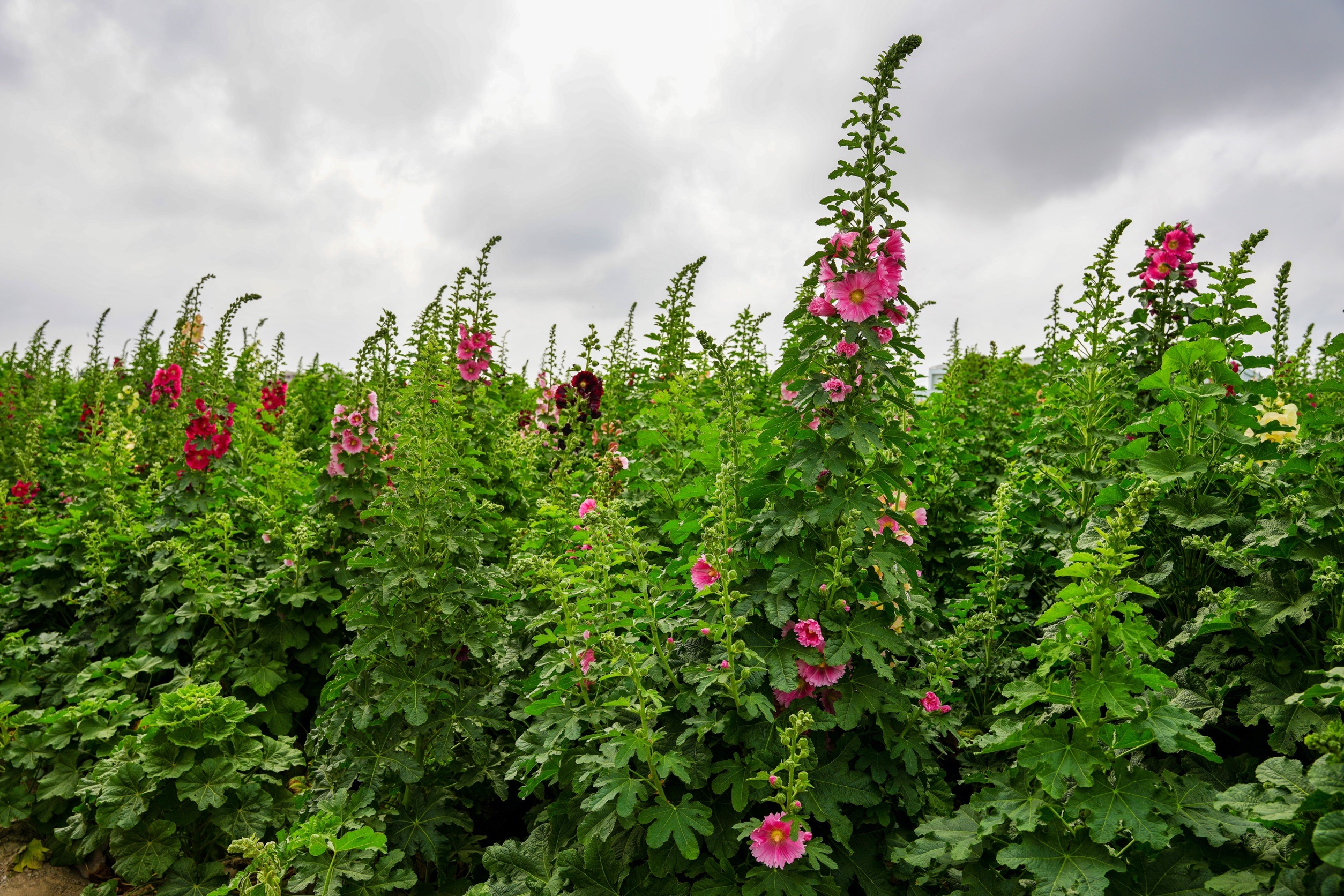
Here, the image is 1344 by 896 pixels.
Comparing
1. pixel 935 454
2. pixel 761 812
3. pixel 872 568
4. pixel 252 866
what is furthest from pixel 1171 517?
pixel 252 866

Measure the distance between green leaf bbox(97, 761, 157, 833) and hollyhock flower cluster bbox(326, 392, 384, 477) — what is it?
1411 mm

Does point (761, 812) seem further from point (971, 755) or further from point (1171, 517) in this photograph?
point (1171, 517)

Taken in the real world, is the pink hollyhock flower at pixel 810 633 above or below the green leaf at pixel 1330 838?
above

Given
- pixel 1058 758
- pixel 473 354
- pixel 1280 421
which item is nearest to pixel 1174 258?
pixel 1280 421

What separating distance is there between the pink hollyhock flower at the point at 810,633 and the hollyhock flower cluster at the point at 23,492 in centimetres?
544

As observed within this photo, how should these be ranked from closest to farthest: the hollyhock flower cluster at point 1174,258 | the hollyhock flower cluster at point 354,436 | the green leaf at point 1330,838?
the green leaf at point 1330,838, the hollyhock flower cluster at point 354,436, the hollyhock flower cluster at point 1174,258

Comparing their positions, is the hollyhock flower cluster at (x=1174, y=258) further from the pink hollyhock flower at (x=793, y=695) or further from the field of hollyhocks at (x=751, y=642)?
the pink hollyhock flower at (x=793, y=695)

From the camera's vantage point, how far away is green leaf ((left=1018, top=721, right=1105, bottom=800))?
1.60 m

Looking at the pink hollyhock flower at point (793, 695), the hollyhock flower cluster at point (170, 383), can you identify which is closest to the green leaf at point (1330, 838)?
the pink hollyhock flower at point (793, 695)

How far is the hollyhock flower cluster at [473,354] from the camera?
4398 millimetres

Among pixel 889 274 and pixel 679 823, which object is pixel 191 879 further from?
pixel 889 274

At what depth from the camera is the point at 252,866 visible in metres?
2.01

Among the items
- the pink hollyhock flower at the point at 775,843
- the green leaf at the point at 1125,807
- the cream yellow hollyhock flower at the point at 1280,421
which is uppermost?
the cream yellow hollyhock flower at the point at 1280,421

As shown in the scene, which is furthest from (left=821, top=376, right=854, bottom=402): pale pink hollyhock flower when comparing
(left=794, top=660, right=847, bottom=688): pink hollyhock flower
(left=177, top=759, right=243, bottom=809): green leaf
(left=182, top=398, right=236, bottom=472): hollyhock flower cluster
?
(left=182, top=398, right=236, bottom=472): hollyhock flower cluster
